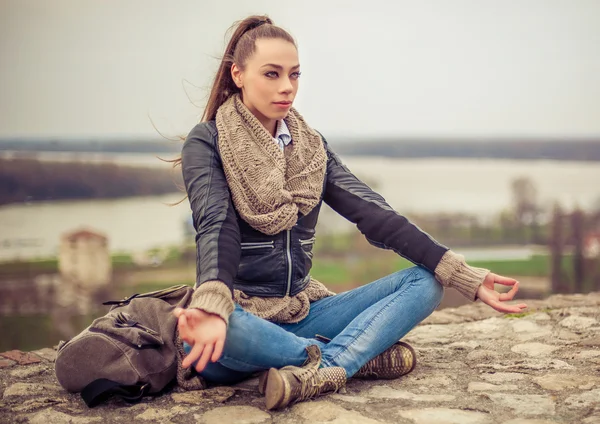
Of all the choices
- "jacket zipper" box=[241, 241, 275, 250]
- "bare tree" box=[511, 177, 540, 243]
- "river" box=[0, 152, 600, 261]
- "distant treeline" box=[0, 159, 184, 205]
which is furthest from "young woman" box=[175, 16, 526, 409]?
"bare tree" box=[511, 177, 540, 243]

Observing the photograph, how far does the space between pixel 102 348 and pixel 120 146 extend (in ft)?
59.5

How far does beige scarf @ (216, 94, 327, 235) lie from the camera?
2.65 meters

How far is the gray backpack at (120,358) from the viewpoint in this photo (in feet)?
8.23

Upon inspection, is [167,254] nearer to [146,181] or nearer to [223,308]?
[146,181]

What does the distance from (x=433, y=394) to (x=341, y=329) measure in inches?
19.3

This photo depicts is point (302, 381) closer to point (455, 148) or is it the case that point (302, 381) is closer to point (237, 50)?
point (237, 50)

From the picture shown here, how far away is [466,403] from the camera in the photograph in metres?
2.49

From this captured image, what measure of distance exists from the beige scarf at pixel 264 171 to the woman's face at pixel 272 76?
7 centimetres

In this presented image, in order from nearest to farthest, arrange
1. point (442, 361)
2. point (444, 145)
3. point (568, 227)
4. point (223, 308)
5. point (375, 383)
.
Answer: point (223, 308), point (375, 383), point (442, 361), point (568, 227), point (444, 145)

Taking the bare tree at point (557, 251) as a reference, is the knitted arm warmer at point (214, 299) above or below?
above

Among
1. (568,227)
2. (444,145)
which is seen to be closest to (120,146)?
(444,145)

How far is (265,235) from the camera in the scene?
270 cm

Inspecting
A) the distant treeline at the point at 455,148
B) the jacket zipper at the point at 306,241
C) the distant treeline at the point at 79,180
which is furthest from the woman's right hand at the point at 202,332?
the distant treeline at the point at 455,148

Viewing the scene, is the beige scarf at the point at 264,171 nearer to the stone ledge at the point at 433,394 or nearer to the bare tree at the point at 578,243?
the stone ledge at the point at 433,394
